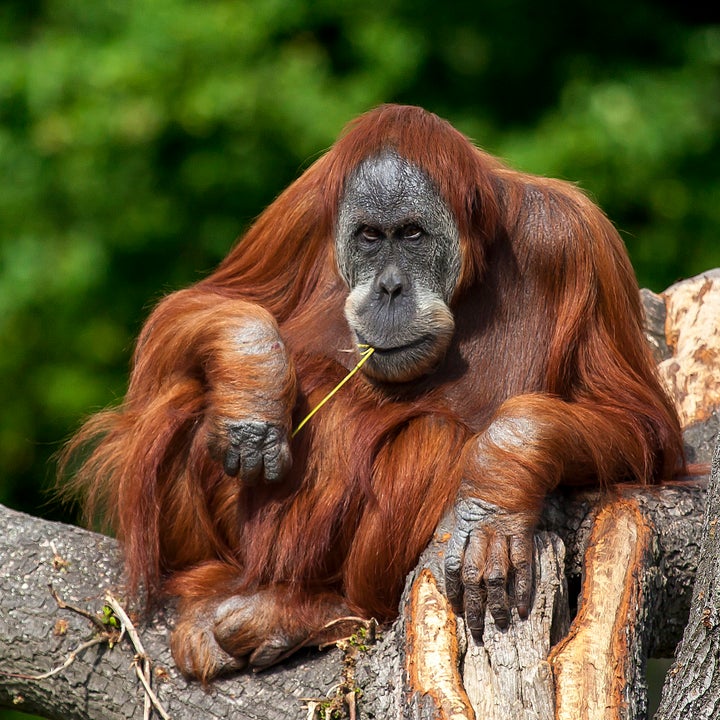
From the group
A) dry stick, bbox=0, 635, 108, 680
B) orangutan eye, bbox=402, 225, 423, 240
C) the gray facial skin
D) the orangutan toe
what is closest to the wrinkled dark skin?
the gray facial skin

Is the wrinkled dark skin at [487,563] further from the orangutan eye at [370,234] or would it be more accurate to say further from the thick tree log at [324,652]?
the orangutan eye at [370,234]

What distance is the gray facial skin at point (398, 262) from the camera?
3.63 m

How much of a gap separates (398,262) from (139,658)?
1376 millimetres

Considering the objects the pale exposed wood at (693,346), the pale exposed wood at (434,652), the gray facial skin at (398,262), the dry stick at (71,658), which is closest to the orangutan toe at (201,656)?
the dry stick at (71,658)

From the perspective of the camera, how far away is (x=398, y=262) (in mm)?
3684

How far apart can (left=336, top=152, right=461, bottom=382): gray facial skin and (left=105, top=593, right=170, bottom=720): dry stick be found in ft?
3.39

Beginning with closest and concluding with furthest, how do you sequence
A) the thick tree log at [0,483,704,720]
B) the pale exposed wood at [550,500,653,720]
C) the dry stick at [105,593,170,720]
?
1. the pale exposed wood at [550,500,653,720]
2. the thick tree log at [0,483,704,720]
3. the dry stick at [105,593,170,720]

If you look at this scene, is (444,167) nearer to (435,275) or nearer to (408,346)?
(435,275)

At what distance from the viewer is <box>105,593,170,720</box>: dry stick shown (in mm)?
3464

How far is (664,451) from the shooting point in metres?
3.83

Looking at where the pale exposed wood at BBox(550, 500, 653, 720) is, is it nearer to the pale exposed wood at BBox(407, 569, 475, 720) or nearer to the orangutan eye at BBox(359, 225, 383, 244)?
the pale exposed wood at BBox(407, 569, 475, 720)

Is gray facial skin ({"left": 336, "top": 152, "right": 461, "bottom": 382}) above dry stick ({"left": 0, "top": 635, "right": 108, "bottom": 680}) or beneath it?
above

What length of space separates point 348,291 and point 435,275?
36cm

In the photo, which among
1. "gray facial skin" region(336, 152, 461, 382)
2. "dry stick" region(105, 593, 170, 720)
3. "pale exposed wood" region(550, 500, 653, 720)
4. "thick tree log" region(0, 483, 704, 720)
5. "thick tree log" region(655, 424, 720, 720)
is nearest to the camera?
"thick tree log" region(655, 424, 720, 720)
